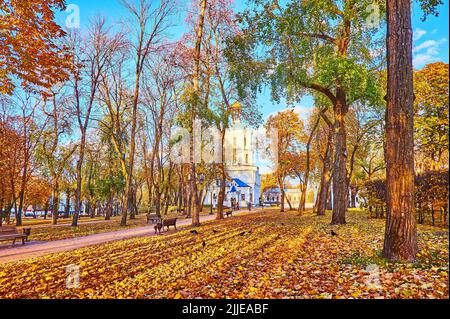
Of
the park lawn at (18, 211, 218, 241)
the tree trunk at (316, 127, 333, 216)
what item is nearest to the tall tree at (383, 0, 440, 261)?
the park lawn at (18, 211, 218, 241)

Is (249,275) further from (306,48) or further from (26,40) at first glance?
(306,48)

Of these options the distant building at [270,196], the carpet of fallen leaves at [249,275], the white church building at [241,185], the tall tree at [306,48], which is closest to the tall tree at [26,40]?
the carpet of fallen leaves at [249,275]

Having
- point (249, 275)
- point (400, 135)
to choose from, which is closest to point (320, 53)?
point (400, 135)

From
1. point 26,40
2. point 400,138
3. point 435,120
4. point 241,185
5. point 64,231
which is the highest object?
point 26,40

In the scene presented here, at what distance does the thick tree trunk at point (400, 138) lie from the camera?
4395 millimetres

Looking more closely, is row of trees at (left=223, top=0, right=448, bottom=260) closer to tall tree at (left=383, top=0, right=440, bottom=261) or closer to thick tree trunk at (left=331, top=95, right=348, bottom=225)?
thick tree trunk at (left=331, top=95, right=348, bottom=225)

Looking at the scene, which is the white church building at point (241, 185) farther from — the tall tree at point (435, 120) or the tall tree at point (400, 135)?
the tall tree at point (400, 135)

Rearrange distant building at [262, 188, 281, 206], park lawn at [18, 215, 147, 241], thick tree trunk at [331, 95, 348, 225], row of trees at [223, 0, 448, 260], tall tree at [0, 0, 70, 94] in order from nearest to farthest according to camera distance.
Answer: tall tree at [0, 0, 70, 94] < row of trees at [223, 0, 448, 260] < park lawn at [18, 215, 147, 241] < thick tree trunk at [331, 95, 348, 225] < distant building at [262, 188, 281, 206]

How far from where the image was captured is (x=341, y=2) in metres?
10.5

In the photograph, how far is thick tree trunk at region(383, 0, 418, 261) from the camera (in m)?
4.39

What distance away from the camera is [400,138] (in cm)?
454

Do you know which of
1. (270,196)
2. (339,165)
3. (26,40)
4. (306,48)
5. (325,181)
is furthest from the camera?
(270,196)

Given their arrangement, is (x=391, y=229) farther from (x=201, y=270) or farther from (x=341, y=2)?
(x=341, y=2)

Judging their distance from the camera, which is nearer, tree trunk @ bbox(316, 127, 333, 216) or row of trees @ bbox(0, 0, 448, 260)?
row of trees @ bbox(0, 0, 448, 260)
